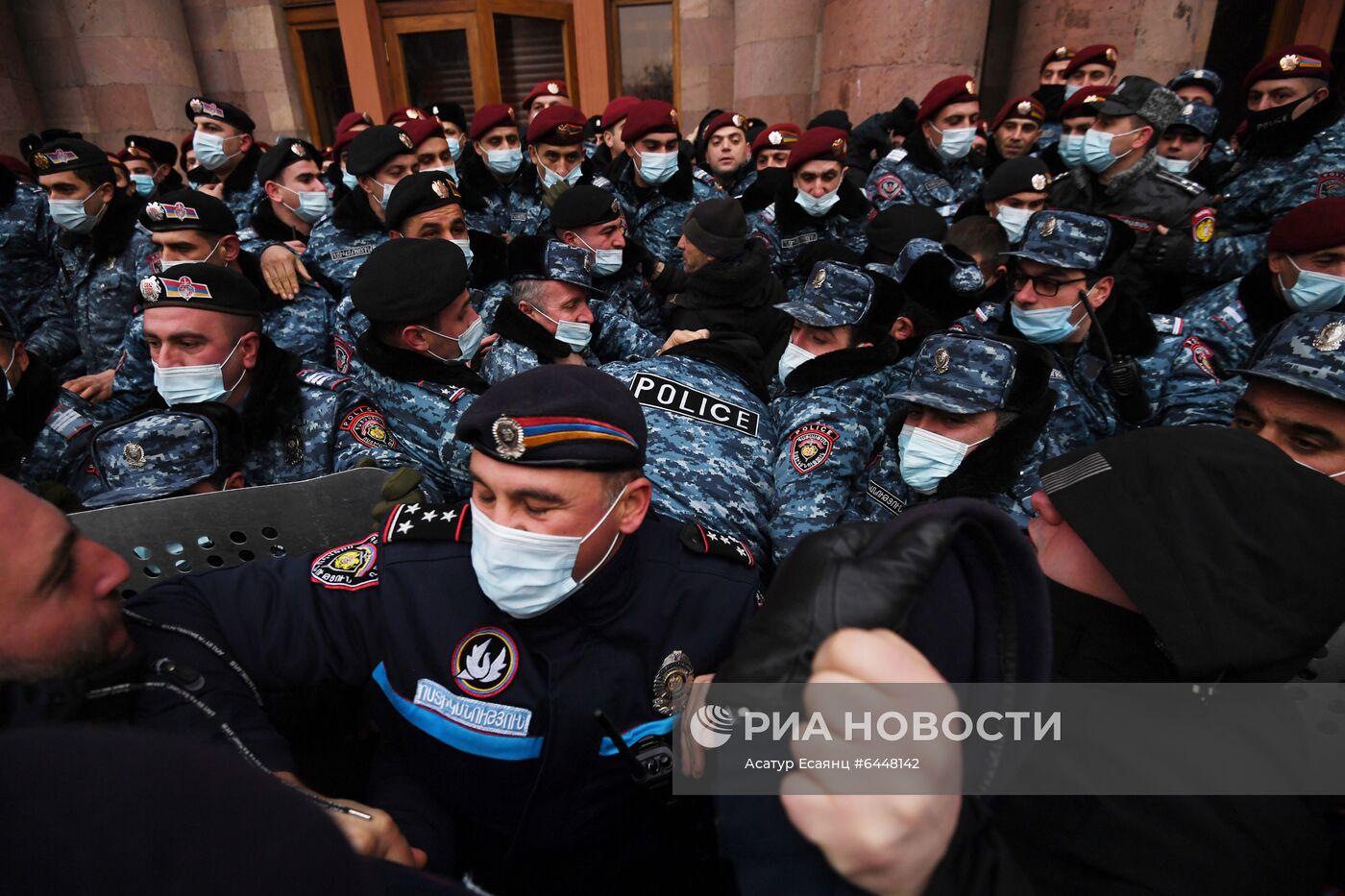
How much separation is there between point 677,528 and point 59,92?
12153 millimetres

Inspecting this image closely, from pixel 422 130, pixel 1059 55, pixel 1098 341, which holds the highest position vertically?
pixel 1059 55

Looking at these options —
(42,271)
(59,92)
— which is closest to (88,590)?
(42,271)

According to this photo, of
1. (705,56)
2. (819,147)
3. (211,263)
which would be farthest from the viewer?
(705,56)

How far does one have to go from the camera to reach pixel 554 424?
5.13 feet

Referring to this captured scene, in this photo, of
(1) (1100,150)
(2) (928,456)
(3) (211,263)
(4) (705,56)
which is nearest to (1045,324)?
(2) (928,456)

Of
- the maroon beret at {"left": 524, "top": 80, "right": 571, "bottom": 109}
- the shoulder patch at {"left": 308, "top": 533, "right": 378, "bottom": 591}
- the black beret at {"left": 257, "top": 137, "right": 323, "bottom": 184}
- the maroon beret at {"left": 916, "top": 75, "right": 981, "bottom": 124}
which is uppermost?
the maroon beret at {"left": 524, "top": 80, "right": 571, "bottom": 109}

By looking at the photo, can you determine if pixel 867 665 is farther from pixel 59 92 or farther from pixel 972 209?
pixel 59 92

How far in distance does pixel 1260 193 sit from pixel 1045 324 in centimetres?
352

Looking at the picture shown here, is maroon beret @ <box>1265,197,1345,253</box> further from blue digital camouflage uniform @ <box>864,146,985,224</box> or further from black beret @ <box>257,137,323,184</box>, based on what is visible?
black beret @ <box>257,137,323,184</box>

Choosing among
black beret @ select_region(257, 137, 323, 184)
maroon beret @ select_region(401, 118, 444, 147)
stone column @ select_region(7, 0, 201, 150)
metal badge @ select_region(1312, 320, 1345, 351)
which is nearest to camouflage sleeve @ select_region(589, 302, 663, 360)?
maroon beret @ select_region(401, 118, 444, 147)

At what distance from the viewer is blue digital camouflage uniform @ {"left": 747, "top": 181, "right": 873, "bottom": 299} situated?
5.48 meters

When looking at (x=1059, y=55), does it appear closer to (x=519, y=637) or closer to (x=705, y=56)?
(x=705, y=56)

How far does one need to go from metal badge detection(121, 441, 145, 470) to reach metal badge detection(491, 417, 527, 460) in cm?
155

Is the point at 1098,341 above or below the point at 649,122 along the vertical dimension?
below
